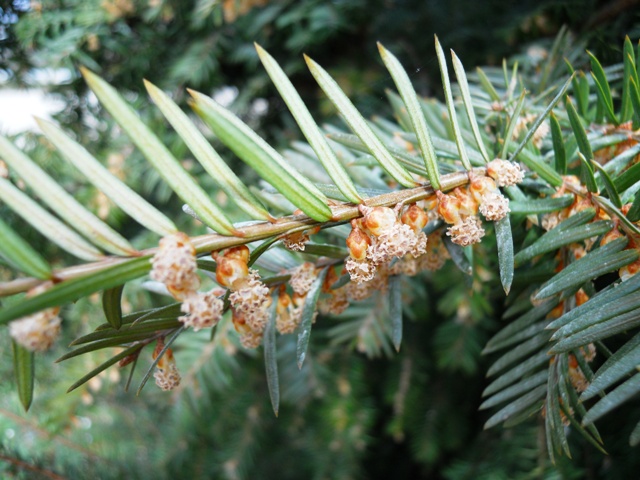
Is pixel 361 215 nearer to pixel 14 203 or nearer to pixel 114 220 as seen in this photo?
pixel 14 203

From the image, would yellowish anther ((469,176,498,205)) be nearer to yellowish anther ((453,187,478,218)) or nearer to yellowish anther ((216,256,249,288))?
yellowish anther ((453,187,478,218))

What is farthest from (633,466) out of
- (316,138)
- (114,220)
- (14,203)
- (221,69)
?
(221,69)

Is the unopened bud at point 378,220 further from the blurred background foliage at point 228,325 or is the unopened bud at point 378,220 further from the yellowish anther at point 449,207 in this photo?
the blurred background foliage at point 228,325

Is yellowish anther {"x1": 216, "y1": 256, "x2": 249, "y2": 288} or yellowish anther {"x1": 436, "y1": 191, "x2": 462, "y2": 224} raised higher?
yellowish anther {"x1": 216, "y1": 256, "x2": 249, "y2": 288}

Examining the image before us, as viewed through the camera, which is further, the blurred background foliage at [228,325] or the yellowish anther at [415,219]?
the blurred background foliage at [228,325]

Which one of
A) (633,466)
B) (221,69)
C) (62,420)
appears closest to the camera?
(633,466)

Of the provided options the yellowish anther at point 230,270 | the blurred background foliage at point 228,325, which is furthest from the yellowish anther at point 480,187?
the blurred background foliage at point 228,325

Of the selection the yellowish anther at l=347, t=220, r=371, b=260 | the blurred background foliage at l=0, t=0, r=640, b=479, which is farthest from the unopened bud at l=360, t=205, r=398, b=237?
the blurred background foliage at l=0, t=0, r=640, b=479

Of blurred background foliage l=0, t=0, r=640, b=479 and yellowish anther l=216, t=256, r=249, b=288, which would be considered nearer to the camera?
yellowish anther l=216, t=256, r=249, b=288
